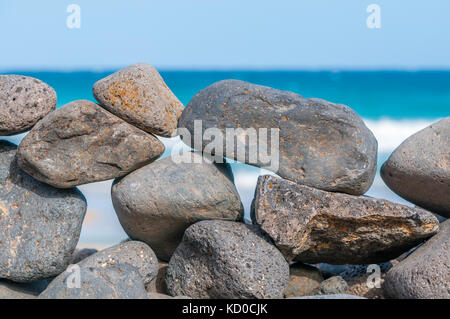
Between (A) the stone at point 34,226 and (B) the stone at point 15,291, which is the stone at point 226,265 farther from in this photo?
(B) the stone at point 15,291

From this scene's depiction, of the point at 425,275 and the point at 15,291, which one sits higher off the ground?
the point at 425,275

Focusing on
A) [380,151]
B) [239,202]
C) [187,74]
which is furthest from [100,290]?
[187,74]

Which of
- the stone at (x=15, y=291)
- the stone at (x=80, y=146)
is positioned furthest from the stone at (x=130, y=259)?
the stone at (x=80, y=146)

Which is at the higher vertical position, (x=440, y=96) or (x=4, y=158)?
(x=4, y=158)

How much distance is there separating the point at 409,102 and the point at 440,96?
1726 mm

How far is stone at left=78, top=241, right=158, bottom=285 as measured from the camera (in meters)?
3.77

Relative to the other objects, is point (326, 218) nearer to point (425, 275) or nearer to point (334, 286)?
point (334, 286)

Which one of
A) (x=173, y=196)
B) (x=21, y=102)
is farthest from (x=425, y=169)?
(x=21, y=102)

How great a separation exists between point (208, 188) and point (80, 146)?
1.05m

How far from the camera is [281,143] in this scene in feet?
12.3

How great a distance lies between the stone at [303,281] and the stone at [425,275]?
61 cm

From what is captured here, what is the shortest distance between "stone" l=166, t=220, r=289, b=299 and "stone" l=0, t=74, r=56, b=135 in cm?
156

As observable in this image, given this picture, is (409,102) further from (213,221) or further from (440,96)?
(213,221)

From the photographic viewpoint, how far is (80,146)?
12.2 feet
